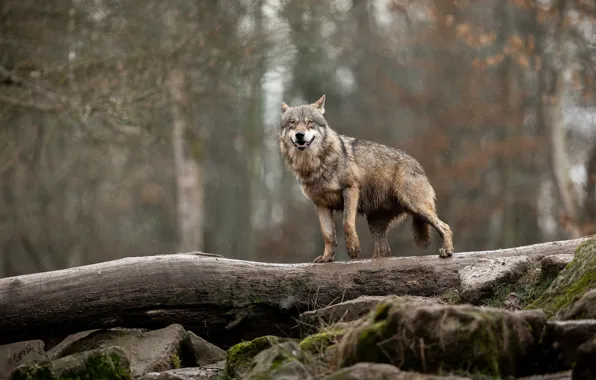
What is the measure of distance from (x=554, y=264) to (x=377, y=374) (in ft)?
12.0

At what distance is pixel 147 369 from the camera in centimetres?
799

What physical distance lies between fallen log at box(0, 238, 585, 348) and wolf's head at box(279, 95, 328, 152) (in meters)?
1.69

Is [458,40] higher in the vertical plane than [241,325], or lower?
higher

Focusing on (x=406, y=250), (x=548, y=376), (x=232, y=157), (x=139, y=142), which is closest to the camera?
(x=548, y=376)

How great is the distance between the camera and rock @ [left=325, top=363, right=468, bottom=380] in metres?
5.00

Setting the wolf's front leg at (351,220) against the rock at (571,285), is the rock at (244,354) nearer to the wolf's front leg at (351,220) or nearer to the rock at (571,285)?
the rock at (571,285)

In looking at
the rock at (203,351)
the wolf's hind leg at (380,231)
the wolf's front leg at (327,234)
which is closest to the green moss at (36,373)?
the rock at (203,351)

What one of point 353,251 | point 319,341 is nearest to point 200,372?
point 319,341

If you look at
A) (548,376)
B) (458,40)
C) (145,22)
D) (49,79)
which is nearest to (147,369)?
(548,376)

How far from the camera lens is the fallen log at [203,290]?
8664mm

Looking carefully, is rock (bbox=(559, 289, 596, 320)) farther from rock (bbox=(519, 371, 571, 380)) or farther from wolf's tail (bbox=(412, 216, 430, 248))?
wolf's tail (bbox=(412, 216, 430, 248))

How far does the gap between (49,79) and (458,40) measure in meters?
19.7

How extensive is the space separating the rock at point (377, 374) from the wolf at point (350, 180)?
4454mm

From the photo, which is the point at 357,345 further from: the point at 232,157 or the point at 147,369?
the point at 232,157
